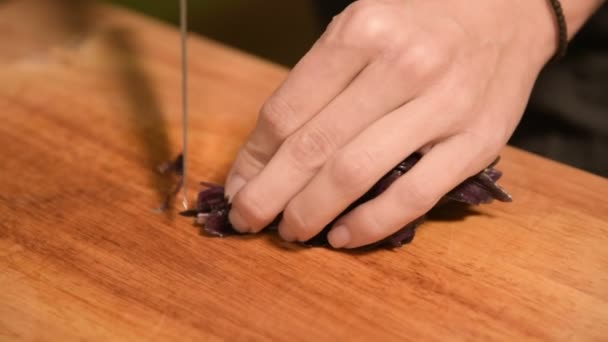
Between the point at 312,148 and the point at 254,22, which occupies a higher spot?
the point at 312,148

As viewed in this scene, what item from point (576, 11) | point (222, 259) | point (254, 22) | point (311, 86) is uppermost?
point (576, 11)

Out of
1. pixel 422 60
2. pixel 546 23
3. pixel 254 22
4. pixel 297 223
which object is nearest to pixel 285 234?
pixel 297 223

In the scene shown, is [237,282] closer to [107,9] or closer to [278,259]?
[278,259]

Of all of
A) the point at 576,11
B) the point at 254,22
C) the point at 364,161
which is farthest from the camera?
the point at 254,22

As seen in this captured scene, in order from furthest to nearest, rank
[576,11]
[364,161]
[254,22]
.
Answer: [254,22] → [576,11] → [364,161]

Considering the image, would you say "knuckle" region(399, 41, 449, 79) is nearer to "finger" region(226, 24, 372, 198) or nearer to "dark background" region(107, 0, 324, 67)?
"finger" region(226, 24, 372, 198)

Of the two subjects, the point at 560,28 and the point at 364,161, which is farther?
the point at 560,28

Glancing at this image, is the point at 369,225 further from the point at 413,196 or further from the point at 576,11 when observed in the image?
the point at 576,11

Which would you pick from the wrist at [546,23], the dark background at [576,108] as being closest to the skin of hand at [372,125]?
the wrist at [546,23]

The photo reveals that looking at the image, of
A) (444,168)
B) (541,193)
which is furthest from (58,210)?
(541,193)
